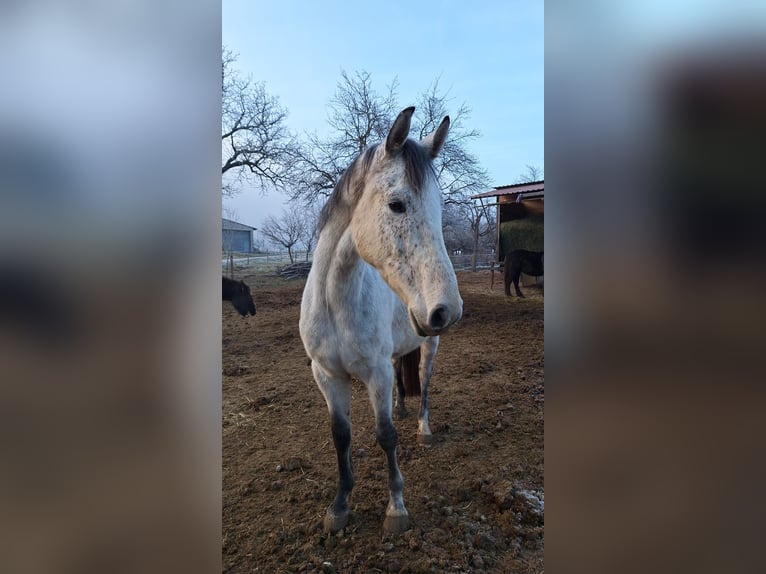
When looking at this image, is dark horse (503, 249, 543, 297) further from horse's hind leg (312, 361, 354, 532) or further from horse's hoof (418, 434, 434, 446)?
horse's hind leg (312, 361, 354, 532)

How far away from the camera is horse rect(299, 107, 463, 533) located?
92 cm

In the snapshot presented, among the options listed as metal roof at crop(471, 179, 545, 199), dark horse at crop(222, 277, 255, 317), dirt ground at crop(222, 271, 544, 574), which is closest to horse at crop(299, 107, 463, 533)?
dirt ground at crop(222, 271, 544, 574)

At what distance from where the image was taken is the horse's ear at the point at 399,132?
956 mm

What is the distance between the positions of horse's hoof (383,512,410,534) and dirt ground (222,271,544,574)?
0.11ft

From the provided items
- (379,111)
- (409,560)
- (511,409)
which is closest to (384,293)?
(409,560)

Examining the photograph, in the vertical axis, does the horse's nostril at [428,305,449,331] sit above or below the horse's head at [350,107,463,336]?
below

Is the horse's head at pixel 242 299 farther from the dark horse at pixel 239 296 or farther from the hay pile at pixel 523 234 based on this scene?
the hay pile at pixel 523 234

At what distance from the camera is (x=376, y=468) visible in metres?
1.75

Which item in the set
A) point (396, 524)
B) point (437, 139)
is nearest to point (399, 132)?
point (437, 139)

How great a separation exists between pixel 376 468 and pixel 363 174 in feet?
5.04

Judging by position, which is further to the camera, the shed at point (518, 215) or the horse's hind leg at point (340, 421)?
the shed at point (518, 215)
